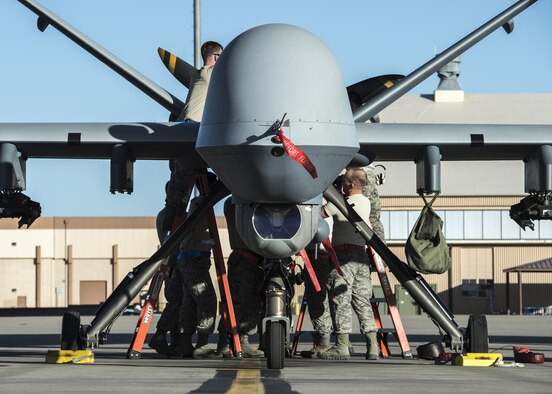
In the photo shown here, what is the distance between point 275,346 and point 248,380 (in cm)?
149

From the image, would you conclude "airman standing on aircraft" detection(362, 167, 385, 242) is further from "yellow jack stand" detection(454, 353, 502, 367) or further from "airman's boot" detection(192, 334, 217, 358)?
"airman's boot" detection(192, 334, 217, 358)

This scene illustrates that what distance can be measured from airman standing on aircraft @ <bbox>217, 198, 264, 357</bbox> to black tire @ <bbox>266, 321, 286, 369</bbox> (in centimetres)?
250

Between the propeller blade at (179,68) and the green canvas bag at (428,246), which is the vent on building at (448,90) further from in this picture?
the green canvas bag at (428,246)

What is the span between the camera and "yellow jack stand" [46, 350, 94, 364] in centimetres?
1344

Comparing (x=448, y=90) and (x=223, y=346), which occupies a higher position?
(x=448, y=90)

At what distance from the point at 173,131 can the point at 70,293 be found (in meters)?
60.0

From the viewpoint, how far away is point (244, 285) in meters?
14.5

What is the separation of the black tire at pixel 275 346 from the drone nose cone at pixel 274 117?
1.24 metres

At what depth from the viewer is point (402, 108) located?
245 ft

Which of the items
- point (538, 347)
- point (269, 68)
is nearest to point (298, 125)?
point (269, 68)

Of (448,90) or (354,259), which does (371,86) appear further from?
(448,90)

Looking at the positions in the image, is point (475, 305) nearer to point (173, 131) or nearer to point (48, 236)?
point (48, 236)

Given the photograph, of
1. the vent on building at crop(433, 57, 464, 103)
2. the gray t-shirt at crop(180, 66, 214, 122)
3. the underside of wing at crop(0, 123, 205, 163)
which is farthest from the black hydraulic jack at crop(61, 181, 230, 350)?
the vent on building at crop(433, 57, 464, 103)

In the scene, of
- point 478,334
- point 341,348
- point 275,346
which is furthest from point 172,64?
point 275,346
